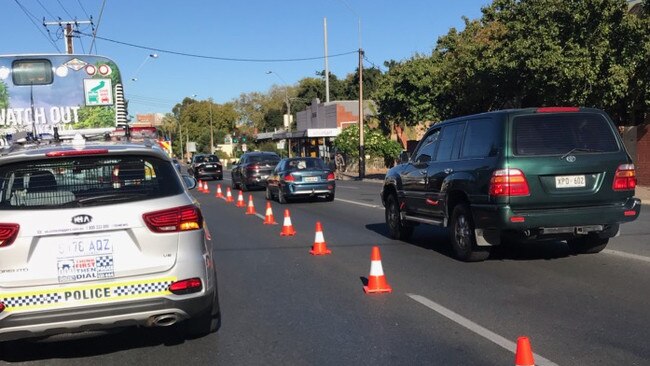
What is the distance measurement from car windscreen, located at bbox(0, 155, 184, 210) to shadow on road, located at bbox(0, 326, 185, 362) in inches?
50.9

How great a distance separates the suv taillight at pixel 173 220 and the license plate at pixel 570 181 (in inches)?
191

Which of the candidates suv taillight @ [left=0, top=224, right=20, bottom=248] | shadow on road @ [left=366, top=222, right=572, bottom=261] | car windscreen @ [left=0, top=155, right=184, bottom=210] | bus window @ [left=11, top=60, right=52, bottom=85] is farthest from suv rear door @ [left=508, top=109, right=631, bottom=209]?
bus window @ [left=11, top=60, right=52, bottom=85]

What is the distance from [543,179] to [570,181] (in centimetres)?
36

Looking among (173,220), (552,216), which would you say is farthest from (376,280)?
(173,220)

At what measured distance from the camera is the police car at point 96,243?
450cm

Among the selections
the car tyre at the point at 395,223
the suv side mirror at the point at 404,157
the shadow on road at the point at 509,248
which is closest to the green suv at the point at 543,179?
the shadow on road at the point at 509,248

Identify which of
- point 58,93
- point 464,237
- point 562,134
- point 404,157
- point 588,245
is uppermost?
point 58,93

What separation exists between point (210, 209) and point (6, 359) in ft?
46.2

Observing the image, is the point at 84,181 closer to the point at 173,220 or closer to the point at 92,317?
the point at 173,220

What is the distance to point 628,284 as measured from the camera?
7.27 meters

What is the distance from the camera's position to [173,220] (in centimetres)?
480

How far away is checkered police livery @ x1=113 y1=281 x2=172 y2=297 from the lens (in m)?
4.65

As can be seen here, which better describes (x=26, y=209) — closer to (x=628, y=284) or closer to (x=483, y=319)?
(x=483, y=319)

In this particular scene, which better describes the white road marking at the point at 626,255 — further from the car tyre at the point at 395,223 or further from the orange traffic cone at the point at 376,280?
the orange traffic cone at the point at 376,280
